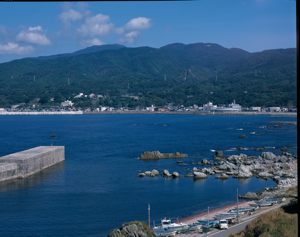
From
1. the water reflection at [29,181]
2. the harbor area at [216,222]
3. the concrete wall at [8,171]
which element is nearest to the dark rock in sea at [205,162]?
the water reflection at [29,181]

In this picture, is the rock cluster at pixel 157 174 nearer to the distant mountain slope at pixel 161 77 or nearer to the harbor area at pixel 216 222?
the harbor area at pixel 216 222

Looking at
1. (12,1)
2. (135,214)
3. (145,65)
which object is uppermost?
(145,65)

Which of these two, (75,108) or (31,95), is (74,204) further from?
(31,95)

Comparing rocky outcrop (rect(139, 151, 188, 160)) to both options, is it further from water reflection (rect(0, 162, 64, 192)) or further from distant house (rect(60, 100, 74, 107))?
distant house (rect(60, 100, 74, 107))

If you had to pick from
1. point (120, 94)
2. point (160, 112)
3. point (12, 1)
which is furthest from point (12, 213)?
point (120, 94)

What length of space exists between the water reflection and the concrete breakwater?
3.7 inches

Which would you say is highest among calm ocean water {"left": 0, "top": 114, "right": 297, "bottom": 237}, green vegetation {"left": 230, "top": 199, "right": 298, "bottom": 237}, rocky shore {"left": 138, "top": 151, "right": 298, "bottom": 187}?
green vegetation {"left": 230, "top": 199, "right": 298, "bottom": 237}

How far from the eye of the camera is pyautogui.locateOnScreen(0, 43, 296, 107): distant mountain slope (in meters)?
32.1

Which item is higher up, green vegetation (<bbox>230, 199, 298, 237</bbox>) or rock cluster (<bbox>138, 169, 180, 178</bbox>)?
green vegetation (<bbox>230, 199, 298, 237</bbox>)

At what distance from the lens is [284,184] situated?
712 centimetres

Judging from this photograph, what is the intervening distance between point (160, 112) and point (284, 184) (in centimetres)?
2289

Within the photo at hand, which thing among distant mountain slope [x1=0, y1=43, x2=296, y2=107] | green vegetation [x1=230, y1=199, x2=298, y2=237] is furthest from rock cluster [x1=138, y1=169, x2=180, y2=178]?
distant mountain slope [x1=0, y1=43, x2=296, y2=107]

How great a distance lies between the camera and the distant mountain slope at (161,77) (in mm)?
32125

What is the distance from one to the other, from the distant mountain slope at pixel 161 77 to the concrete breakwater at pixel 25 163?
51.8ft
